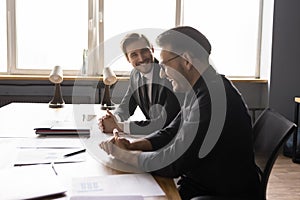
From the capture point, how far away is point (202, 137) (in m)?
1.27

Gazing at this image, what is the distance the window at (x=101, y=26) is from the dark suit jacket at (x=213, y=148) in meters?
2.82

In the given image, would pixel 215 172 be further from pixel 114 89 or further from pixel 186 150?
pixel 114 89

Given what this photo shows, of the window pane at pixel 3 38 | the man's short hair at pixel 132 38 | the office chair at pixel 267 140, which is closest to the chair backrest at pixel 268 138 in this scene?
the office chair at pixel 267 140

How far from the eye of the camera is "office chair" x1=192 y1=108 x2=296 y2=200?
4.53ft

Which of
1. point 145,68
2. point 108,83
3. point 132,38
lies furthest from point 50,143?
point 108,83

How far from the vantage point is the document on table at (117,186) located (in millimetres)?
1084

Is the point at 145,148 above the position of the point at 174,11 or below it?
below

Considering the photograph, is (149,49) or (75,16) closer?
(149,49)

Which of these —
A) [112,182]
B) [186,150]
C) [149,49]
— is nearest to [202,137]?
[186,150]

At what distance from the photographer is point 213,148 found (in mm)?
1357

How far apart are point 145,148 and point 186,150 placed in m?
Result: 0.26

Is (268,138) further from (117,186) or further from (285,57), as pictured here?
(285,57)

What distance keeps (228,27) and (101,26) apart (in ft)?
4.92

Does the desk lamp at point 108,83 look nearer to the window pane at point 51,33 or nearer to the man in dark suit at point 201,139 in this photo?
the man in dark suit at point 201,139
